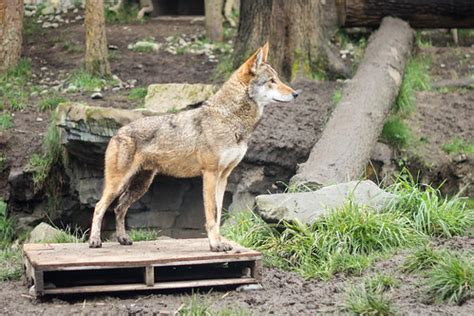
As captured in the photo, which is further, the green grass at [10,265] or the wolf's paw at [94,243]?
the green grass at [10,265]

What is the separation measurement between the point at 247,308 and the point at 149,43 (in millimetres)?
11169

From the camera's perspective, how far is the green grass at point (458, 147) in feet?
38.9

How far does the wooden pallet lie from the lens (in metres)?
6.57

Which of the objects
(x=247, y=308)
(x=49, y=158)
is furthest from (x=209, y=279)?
(x=49, y=158)

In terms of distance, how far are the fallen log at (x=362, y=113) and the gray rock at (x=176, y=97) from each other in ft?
5.59

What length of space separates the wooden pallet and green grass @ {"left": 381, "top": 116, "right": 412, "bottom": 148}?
4.94m

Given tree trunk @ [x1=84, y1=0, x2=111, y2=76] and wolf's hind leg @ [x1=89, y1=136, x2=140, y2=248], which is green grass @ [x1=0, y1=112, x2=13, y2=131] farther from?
wolf's hind leg @ [x1=89, y1=136, x2=140, y2=248]

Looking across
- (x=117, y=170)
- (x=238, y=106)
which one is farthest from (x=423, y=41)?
(x=117, y=170)

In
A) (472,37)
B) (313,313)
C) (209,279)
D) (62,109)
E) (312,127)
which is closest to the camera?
(313,313)

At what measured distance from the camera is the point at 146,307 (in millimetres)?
6488

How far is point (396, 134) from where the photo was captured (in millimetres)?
11906

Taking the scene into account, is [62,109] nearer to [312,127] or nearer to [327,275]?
[312,127]

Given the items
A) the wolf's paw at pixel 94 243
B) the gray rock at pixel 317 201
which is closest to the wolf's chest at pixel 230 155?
the gray rock at pixel 317 201

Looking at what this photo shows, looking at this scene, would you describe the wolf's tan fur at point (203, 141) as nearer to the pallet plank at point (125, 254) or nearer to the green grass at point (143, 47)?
the pallet plank at point (125, 254)
